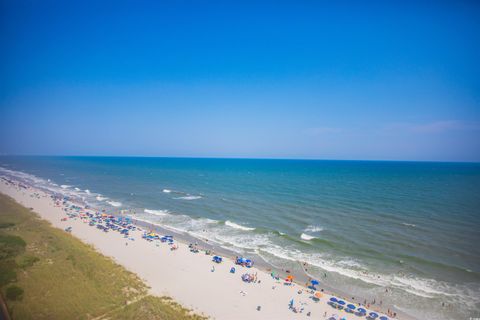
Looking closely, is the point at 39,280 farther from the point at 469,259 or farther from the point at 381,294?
the point at 469,259

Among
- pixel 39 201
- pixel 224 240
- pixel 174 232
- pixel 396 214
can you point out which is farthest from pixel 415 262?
pixel 39 201

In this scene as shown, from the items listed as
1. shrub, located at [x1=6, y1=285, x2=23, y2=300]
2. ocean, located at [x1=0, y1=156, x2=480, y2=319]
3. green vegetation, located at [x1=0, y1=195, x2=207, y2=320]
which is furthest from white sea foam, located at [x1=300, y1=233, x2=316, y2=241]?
shrub, located at [x1=6, y1=285, x2=23, y2=300]

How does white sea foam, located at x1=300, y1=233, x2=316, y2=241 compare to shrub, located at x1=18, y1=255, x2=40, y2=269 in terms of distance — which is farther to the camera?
white sea foam, located at x1=300, y1=233, x2=316, y2=241

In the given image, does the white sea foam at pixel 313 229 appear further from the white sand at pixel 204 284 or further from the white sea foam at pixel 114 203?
the white sea foam at pixel 114 203

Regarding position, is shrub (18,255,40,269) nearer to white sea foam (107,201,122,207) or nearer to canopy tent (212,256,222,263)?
canopy tent (212,256,222,263)

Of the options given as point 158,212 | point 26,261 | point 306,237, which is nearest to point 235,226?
point 306,237

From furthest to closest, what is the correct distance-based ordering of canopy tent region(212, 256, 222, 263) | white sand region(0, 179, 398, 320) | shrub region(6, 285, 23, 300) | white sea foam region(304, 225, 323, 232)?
white sea foam region(304, 225, 323, 232) < canopy tent region(212, 256, 222, 263) < white sand region(0, 179, 398, 320) < shrub region(6, 285, 23, 300)

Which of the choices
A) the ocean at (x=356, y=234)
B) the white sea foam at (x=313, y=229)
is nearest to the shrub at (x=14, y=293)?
the ocean at (x=356, y=234)
